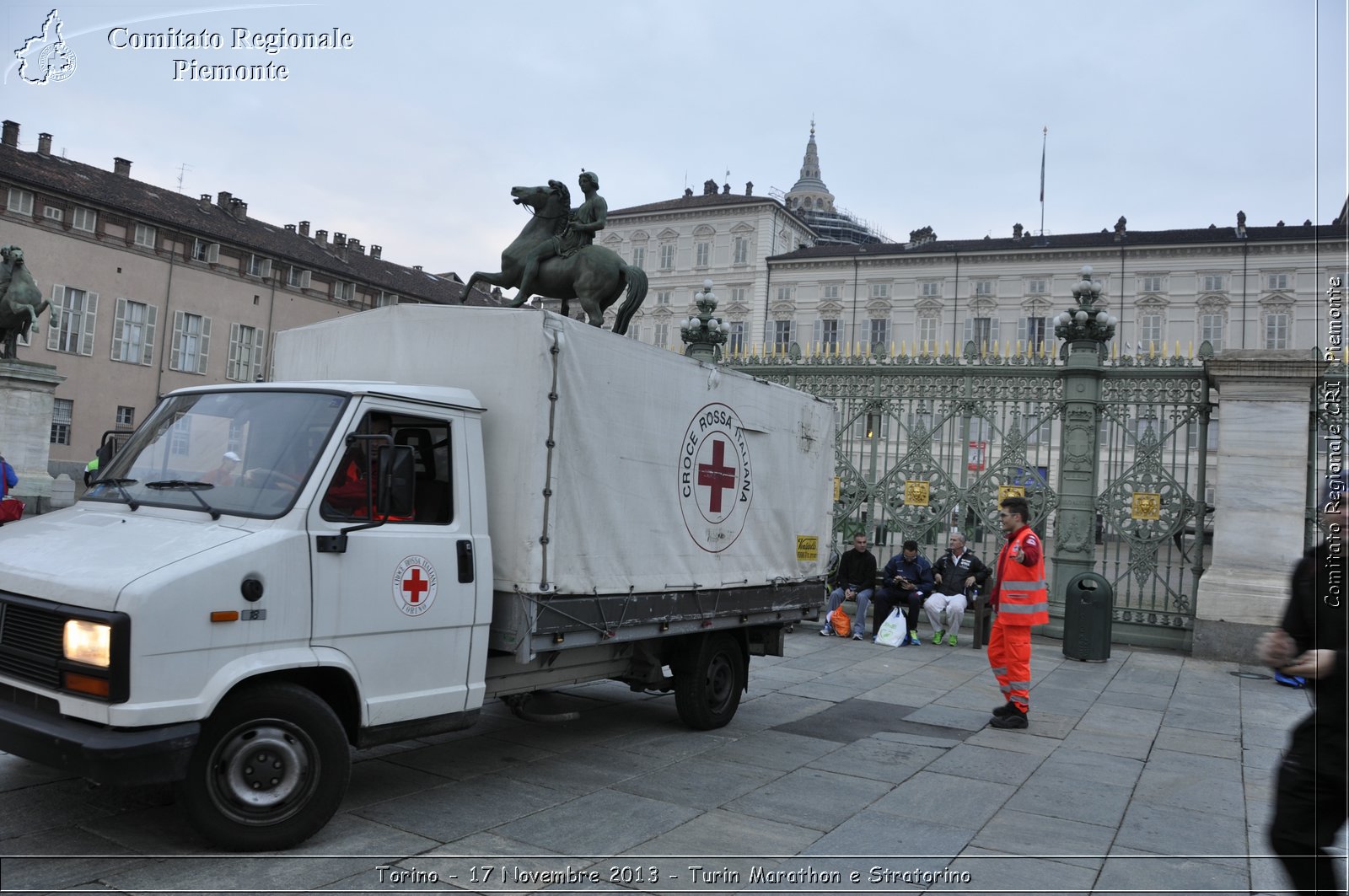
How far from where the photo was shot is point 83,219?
40.5 m

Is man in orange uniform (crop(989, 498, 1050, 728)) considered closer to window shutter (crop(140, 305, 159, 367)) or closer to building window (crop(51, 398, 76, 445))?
building window (crop(51, 398, 76, 445))

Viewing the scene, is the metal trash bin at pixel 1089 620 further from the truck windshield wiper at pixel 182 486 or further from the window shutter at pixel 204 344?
the window shutter at pixel 204 344

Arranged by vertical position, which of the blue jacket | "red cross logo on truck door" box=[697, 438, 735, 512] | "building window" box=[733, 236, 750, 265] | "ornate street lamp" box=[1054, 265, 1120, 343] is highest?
"building window" box=[733, 236, 750, 265]

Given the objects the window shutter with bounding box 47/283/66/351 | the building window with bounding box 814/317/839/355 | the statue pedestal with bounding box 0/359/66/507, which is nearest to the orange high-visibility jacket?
the statue pedestal with bounding box 0/359/66/507

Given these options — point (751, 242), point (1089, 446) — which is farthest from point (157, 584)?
point (751, 242)

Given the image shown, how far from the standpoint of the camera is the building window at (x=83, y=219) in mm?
40128

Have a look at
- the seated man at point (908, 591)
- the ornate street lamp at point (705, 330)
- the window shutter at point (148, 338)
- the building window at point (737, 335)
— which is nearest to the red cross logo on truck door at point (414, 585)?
the seated man at point (908, 591)

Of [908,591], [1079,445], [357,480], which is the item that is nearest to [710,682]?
[357,480]

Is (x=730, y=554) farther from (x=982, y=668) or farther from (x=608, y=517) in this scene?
(x=982, y=668)

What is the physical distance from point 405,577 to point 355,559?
0.32 m

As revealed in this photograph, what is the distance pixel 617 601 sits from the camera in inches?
258

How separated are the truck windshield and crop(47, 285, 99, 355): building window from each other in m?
40.4

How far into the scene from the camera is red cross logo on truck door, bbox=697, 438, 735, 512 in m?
7.57

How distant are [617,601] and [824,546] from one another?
133 inches
